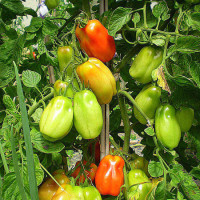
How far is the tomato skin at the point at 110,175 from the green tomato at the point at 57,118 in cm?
17

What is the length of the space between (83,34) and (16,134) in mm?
270

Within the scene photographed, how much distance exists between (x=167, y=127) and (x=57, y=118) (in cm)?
22

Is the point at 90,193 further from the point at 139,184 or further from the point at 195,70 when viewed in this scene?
the point at 195,70

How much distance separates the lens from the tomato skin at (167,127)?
0.54 meters

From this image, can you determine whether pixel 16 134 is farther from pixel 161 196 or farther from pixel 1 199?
pixel 161 196

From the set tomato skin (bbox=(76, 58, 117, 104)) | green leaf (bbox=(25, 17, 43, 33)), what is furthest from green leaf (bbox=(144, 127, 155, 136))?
green leaf (bbox=(25, 17, 43, 33))

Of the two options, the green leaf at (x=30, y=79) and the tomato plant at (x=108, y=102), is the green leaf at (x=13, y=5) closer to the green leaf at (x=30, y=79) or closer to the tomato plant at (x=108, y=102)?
the tomato plant at (x=108, y=102)

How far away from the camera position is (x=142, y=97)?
1.93ft

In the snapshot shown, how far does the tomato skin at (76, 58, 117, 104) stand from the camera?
0.54 meters

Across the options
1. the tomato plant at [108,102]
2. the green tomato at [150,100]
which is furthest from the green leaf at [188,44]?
the green tomato at [150,100]

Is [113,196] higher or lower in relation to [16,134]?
lower

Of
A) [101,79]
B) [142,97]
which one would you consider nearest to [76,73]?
[101,79]

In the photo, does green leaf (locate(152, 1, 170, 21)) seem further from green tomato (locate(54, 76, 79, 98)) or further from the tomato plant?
green tomato (locate(54, 76, 79, 98))

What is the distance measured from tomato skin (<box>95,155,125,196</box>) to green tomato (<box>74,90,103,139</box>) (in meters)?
0.13
